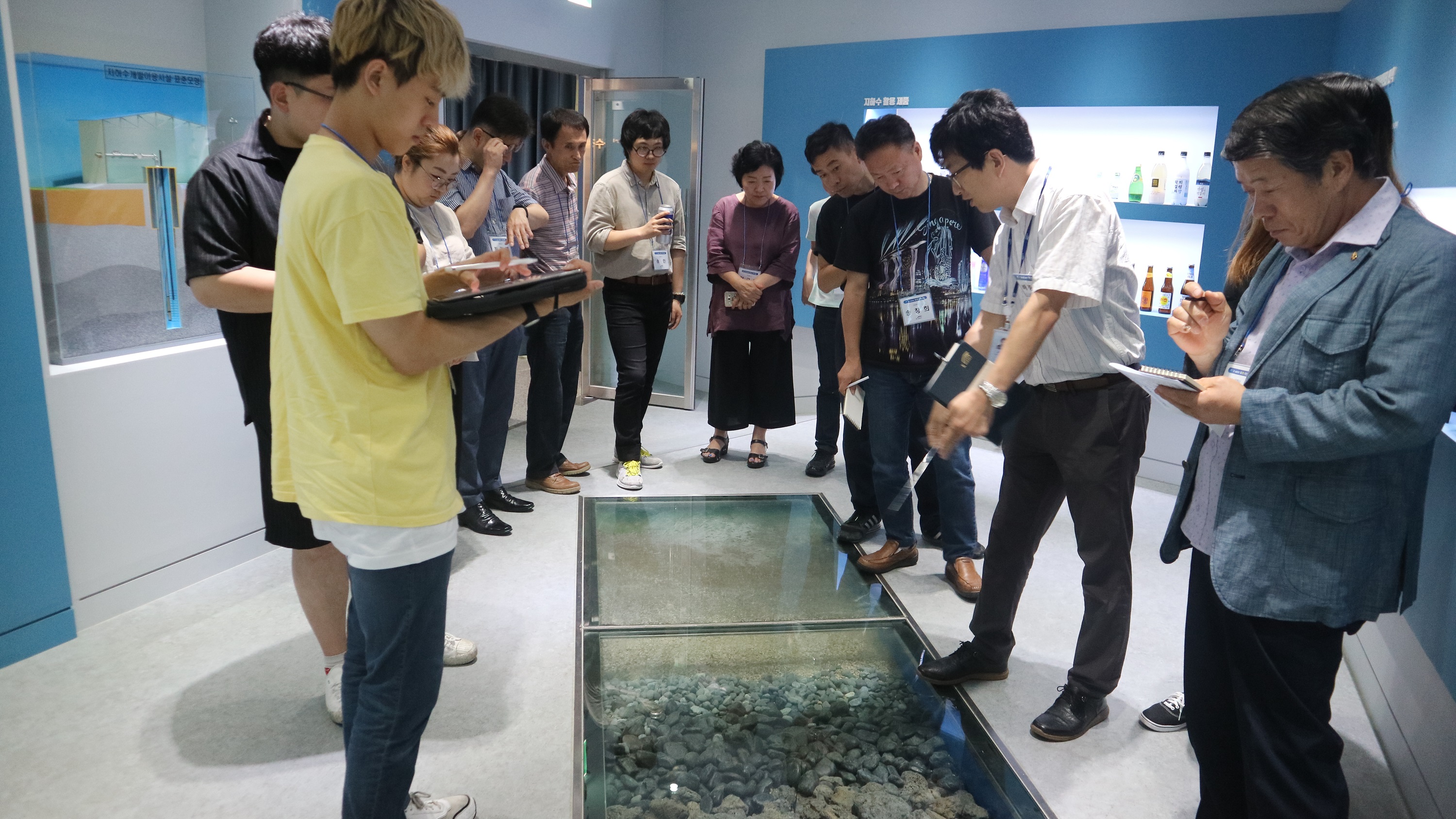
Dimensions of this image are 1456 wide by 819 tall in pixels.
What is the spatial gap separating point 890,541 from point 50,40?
3289 millimetres

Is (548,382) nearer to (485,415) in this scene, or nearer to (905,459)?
(485,415)

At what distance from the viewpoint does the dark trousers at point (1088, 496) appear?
220 centimetres

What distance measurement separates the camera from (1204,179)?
15.2 feet

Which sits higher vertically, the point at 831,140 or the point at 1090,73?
the point at 1090,73

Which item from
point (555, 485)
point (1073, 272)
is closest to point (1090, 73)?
point (1073, 272)

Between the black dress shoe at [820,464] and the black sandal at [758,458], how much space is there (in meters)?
0.23

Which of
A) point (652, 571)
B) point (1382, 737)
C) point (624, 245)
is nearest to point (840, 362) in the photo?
point (624, 245)

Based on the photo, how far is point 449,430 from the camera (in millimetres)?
1508

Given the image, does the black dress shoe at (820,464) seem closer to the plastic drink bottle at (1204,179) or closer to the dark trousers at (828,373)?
the dark trousers at (828,373)

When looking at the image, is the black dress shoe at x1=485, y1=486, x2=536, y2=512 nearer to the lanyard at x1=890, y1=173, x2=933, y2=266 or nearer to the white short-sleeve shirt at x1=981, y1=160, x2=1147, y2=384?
the lanyard at x1=890, y1=173, x2=933, y2=266

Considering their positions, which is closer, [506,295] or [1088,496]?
[506,295]

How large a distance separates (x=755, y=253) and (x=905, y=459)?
1.69 meters

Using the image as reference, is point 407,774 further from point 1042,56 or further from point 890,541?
point 1042,56

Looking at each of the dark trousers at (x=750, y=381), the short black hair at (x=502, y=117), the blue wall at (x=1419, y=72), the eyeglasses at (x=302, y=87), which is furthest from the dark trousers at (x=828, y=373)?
the eyeglasses at (x=302, y=87)
